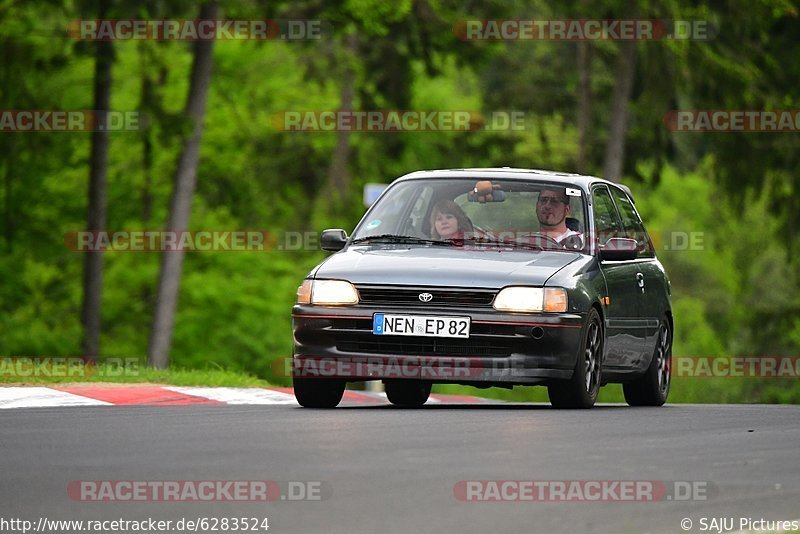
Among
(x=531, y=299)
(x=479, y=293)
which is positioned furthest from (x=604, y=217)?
(x=479, y=293)

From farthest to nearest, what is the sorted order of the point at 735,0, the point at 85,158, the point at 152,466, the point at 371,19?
the point at 85,158 → the point at 735,0 → the point at 371,19 → the point at 152,466

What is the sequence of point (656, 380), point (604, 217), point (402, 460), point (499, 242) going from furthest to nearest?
1. point (656, 380)
2. point (604, 217)
3. point (499, 242)
4. point (402, 460)

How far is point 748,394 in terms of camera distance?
1799 inches

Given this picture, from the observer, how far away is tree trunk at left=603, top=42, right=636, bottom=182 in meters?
35.9

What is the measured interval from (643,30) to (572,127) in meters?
10.7

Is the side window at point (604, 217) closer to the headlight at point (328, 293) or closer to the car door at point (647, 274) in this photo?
the car door at point (647, 274)

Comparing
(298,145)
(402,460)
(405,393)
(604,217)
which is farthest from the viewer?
(298,145)

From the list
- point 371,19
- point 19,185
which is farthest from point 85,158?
point 371,19

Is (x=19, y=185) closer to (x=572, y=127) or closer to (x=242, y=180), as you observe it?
(x=242, y=180)

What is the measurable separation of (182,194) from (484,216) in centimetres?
1812

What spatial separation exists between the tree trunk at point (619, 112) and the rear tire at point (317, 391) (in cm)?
2327

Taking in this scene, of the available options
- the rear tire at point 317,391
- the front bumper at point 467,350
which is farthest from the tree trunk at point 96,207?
the front bumper at point 467,350

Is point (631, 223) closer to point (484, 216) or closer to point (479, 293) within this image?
point (484, 216)

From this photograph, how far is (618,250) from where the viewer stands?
43.9 feet
